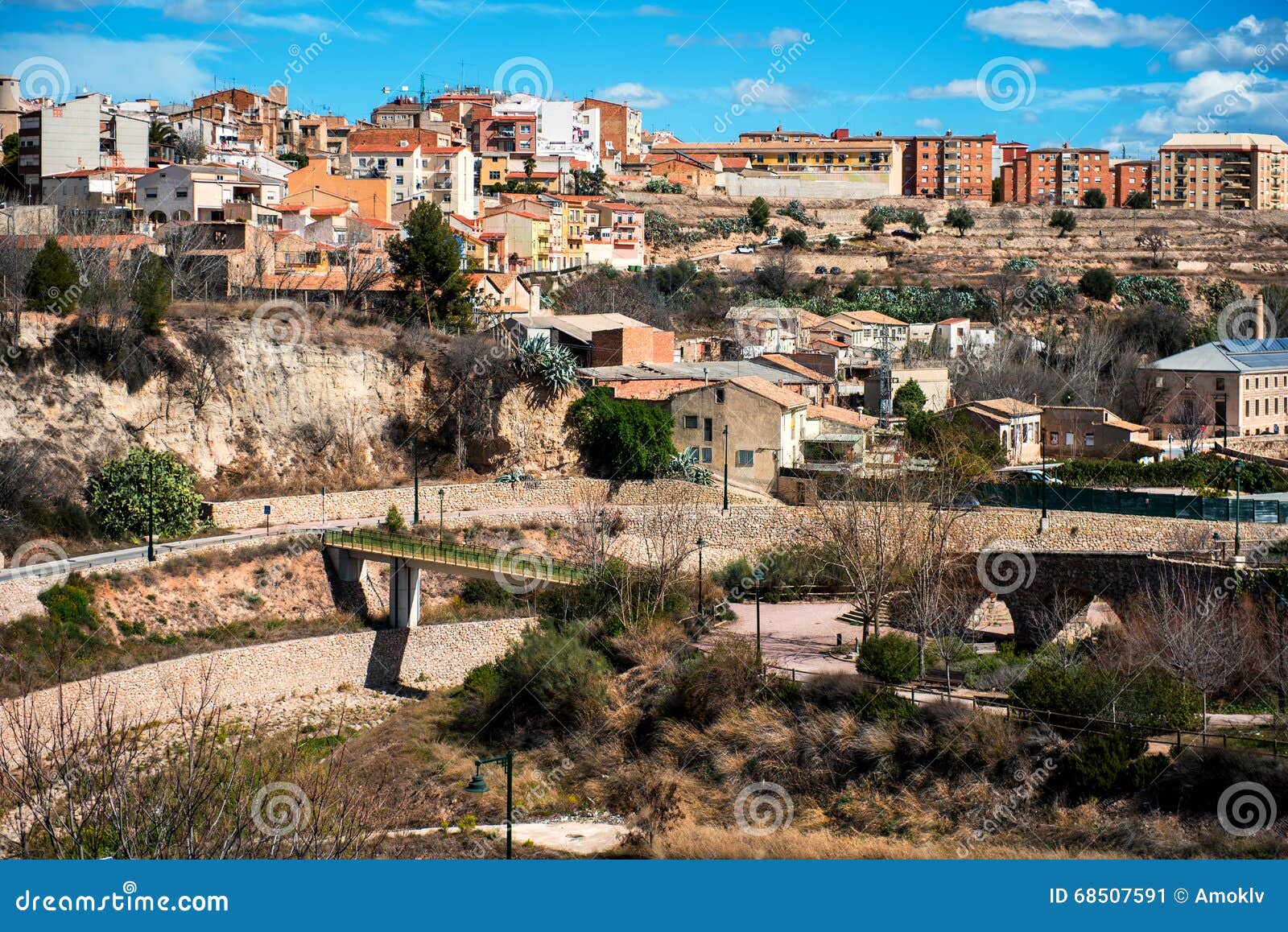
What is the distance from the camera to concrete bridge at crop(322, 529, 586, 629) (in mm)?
29047

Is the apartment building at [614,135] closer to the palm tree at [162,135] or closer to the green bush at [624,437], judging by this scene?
the palm tree at [162,135]

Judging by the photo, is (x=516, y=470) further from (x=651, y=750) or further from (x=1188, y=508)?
(x=1188, y=508)

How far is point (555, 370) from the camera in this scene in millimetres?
35875

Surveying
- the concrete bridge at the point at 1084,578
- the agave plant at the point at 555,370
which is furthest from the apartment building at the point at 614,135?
the concrete bridge at the point at 1084,578

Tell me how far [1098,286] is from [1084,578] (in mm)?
37712

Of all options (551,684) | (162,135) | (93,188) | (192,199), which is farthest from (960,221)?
(551,684)

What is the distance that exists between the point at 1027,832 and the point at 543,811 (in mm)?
6949

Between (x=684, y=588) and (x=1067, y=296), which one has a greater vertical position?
(x=1067, y=296)

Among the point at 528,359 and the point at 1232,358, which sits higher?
the point at 1232,358

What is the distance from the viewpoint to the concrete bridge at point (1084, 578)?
25.7 m

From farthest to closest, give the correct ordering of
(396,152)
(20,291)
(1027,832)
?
(396,152) → (20,291) → (1027,832)

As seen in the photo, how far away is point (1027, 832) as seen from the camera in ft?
65.2

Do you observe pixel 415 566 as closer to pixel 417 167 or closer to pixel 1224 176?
pixel 417 167

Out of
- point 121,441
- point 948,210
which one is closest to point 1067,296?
point 948,210
